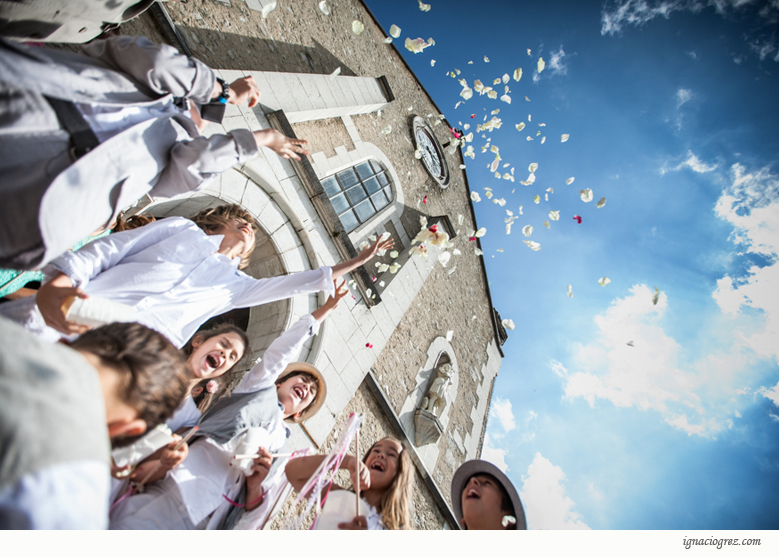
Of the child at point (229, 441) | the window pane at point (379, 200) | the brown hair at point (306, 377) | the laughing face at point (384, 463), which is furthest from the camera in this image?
the window pane at point (379, 200)

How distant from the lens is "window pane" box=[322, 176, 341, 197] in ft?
17.8

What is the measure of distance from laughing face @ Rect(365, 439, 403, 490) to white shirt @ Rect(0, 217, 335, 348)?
1.21 metres

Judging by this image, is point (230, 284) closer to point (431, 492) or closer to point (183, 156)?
point (183, 156)

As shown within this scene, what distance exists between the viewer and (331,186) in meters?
5.53

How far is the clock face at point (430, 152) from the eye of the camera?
8.76 metres

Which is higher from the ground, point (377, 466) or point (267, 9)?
point (267, 9)

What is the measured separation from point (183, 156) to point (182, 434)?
163 centimetres

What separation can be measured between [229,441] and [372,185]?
17.8 ft

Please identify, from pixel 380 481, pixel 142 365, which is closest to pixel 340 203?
pixel 380 481

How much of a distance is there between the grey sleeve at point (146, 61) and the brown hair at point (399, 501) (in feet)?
7.91

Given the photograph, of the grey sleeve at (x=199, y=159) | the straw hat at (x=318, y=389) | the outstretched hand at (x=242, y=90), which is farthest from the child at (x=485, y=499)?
the outstretched hand at (x=242, y=90)

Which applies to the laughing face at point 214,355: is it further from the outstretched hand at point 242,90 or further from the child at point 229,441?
the outstretched hand at point 242,90

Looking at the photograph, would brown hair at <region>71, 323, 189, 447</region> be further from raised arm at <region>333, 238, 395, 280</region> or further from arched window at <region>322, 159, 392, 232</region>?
arched window at <region>322, 159, 392, 232</region>

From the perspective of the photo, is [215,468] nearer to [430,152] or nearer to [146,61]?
[146,61]
